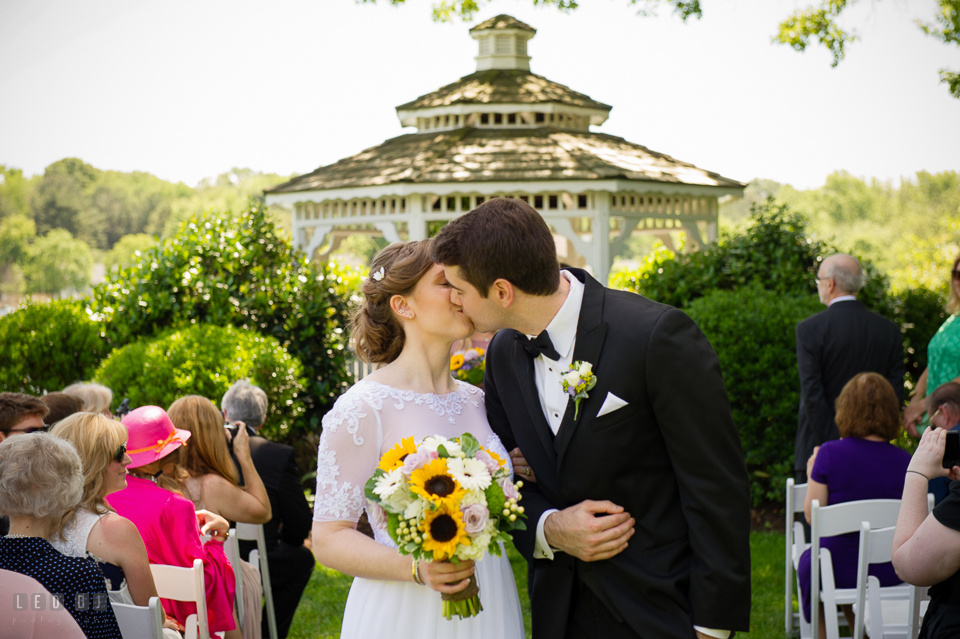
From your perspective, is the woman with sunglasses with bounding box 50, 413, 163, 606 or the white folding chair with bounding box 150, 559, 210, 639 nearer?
the woman with sunglasses with bounding box 50, 413, 163, 606

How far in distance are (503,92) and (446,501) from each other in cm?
1200

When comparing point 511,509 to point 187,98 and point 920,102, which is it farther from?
point 187,98

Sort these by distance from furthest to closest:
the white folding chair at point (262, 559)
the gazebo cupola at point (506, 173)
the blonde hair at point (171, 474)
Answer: the gazebo cupola at point (506, 173)
the white folding chair at point (262, 559)
the blonde hair at point (171, 474)

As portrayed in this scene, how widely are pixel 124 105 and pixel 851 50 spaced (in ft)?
275

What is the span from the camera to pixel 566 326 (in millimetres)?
2514

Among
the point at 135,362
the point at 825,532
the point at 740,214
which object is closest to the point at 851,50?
the point at 825,532

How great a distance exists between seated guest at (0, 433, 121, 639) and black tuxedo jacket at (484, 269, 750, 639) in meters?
1.57

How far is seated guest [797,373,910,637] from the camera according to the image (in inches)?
181

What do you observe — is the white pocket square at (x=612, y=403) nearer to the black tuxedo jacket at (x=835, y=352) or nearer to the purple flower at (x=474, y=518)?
the purple flower at (x=474, y=518)

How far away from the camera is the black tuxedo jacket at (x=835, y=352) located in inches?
247

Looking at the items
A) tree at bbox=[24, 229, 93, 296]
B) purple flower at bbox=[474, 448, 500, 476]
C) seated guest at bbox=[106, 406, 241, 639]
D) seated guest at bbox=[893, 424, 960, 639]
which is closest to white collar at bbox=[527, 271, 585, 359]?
purple flower at bbox=[474, 448, 500, 476]

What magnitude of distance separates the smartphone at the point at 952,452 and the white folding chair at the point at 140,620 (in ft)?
9.63

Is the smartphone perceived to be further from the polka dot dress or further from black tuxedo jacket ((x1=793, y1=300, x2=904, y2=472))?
black tuxedo jacket ((x1=793, y1=300, x2=904, y2=472))

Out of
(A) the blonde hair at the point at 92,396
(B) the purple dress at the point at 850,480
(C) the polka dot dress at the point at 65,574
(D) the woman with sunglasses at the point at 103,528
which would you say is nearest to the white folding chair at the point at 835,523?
(B) the purple dress at the point at 850,480
